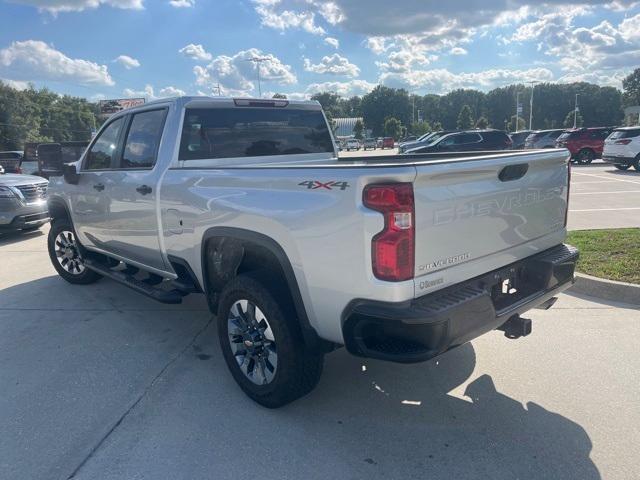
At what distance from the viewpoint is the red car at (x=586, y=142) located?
23438 millimetres

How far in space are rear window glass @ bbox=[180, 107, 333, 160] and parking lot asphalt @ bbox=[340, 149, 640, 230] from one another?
62.9 inches

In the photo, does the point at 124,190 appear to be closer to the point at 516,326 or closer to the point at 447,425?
the point at 447,425

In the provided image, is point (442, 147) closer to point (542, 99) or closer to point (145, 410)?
point (145, 410)

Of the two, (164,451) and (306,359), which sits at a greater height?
(306,359)

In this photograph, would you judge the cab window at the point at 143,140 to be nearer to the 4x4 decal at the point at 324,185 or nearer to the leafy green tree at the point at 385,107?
the 4x4 decal at the point at 324,185

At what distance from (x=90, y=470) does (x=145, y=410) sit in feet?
2.01

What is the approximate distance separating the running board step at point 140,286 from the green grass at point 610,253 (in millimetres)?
4284

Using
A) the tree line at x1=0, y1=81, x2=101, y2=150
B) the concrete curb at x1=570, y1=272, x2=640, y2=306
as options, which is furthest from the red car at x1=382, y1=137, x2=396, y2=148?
the concrete curb at x1=570, y1=272, x2=640, y2=306

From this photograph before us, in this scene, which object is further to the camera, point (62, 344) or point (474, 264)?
point (62, 344)

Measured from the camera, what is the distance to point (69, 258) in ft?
20.4

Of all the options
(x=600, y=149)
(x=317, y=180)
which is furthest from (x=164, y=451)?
(x=600, y=149)

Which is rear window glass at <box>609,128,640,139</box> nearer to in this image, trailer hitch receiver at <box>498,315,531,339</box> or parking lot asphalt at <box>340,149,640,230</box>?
parking lot asphalt at <box>340,149,640,230</box>

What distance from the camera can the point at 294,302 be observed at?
9.91ft

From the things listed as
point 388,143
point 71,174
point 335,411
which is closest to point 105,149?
point 71,174
